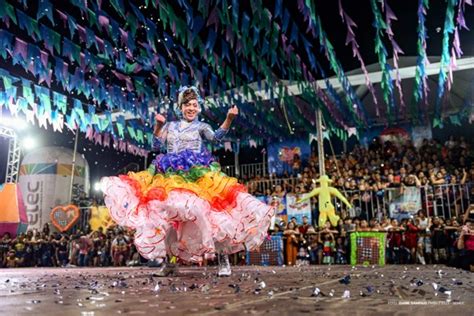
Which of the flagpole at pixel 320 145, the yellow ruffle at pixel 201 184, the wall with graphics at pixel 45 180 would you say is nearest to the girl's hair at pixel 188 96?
the yellow ruffle at pixel 201 184

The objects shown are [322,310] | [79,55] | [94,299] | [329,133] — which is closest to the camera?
[322,310]

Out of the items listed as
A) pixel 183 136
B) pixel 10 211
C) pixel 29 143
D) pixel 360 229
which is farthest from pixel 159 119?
pixel 29 143

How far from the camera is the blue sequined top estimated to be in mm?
4125

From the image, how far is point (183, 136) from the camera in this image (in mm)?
4137

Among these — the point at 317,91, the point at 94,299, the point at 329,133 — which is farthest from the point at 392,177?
the point at 94,299

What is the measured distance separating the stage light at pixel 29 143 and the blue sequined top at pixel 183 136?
13697 millimetres

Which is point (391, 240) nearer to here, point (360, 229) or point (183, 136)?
point (360, 229)

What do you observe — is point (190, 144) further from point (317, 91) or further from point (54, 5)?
point (317, 91)

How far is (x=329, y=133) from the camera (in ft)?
48.3

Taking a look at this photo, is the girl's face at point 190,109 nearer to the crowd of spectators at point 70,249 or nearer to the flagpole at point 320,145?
the crowd of spectators at point 70,249

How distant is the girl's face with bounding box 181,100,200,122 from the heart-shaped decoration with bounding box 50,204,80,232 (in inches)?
418

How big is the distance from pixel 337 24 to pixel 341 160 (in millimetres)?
6886

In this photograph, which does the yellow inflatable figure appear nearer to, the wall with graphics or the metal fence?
the metal fence

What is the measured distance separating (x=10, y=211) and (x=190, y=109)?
11393 millimetres
